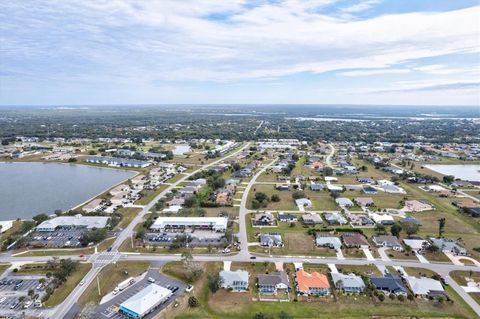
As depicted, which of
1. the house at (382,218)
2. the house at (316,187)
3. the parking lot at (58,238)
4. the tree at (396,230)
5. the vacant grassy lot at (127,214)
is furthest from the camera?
the house at (316,187)

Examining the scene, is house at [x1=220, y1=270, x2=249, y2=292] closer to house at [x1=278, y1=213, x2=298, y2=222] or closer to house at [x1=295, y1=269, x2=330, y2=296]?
house at [x1=295, y1=269, x2=330, y2=296]

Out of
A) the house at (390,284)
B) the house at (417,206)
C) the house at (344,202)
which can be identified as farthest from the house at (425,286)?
the house at (417,206)

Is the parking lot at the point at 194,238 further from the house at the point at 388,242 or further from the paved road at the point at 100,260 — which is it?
the house at the point at 388,242

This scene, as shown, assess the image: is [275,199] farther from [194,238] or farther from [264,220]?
[194,238]

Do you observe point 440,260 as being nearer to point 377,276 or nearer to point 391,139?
point 377,276

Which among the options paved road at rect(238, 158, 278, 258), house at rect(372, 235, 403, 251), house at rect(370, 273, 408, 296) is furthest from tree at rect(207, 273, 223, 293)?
house at rect(372, 235, 403, 251)

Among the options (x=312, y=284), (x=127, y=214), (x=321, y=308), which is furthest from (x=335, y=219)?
(x=127, y=214)

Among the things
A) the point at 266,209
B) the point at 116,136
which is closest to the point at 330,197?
the point at 266,209
